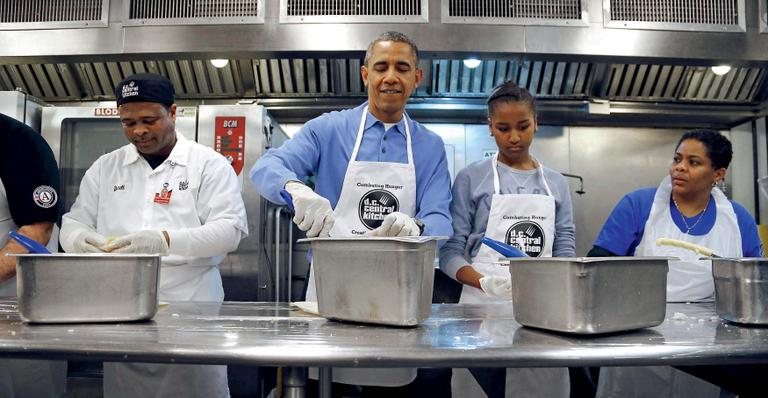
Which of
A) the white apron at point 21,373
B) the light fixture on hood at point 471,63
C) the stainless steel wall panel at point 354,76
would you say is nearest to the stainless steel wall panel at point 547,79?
the light fixture on hood at point 471,63

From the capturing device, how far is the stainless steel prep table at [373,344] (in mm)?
868

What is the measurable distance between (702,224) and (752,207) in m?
1.72

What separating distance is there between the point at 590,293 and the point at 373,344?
0.37 meters

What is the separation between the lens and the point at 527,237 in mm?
1964

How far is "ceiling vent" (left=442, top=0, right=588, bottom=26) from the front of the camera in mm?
2721

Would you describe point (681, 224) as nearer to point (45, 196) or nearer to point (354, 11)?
point (354, 11)

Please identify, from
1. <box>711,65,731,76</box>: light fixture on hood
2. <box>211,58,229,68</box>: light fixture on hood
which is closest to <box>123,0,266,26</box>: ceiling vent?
<box>211,58,229,68</box>: light fixture on hood

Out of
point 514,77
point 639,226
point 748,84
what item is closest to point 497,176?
point 639,226

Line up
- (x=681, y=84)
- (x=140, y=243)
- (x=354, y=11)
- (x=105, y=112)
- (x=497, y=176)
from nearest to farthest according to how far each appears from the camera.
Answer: (x=140, y=243) < (x=497, y=176) < (x=354, y=11) < (x=105, y=112) < (x=681, y=84)

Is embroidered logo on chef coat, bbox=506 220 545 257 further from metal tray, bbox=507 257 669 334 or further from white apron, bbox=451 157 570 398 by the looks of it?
metal tray, bbox=507 257 669 334

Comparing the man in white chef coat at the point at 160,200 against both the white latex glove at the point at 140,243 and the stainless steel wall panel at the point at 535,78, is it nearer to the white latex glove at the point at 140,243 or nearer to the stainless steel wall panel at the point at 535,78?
the white latex glove at the point at 140,243

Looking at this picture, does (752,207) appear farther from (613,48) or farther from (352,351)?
(352,351)

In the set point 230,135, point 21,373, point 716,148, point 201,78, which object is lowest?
point 21,373

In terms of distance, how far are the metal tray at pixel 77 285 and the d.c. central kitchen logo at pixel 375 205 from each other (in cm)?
85
